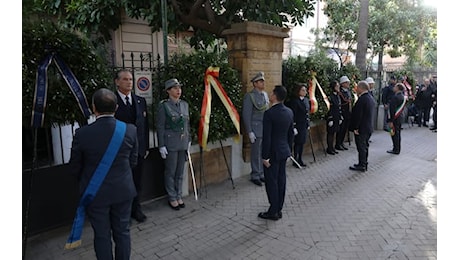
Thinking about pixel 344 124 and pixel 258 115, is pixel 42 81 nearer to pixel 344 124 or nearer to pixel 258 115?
pixel 258 115

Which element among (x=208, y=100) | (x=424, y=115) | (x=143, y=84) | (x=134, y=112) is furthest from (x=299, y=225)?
(x=424, y=115)

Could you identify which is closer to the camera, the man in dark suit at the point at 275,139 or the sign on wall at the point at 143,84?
the man in dark suit at the point at 275,139

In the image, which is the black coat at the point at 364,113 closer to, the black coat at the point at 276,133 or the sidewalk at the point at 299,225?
the sidewalk at the point at 299,225

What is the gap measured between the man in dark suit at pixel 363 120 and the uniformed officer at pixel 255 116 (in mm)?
2221

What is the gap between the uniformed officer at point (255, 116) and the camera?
19.2 ft

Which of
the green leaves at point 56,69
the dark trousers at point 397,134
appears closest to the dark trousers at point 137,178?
the green leaves at point 56,69

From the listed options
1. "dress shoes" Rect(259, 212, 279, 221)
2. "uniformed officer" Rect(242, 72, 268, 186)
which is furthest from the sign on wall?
"dress shoes" Rect(259, 212, 279, 221)

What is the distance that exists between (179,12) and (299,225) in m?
5.61

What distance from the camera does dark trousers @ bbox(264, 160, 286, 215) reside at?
14.3 feet

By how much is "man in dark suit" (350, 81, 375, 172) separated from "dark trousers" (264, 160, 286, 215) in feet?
10.3

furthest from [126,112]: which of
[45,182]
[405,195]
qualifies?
[405,195]

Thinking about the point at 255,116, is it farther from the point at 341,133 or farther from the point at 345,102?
the point at 341,133

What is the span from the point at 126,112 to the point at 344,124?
21.0ft

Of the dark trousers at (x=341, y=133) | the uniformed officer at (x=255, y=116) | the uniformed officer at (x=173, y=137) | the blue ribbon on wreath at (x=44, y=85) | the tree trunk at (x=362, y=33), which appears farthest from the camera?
the tree trunk at (x=362, y=33)
